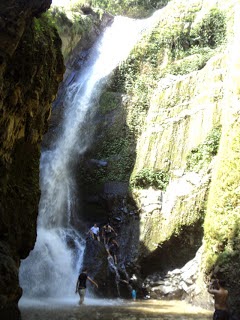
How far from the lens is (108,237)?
16844 millimetres

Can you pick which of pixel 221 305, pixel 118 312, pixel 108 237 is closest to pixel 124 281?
pixel 108 237

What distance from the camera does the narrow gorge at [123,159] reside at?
31.3 feet

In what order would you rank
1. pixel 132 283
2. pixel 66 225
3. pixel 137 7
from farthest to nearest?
1. pixel 137 7
2. pixel 66 225
3. pixel 132 283

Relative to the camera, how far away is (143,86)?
23047 mm

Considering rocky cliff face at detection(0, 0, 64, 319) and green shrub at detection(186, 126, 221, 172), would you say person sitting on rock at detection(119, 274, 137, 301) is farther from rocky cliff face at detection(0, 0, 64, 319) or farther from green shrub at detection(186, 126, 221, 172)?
rocky cliff face at detection(0, 0, 64, 319)

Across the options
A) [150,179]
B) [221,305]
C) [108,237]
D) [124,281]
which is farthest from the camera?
Answer: [150,179]

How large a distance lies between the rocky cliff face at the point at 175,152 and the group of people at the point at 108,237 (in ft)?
1.23

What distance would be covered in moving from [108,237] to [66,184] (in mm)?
4276

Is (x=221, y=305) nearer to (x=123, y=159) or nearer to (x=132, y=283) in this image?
(x=132, y=283)

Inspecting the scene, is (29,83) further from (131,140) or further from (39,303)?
(131,140)

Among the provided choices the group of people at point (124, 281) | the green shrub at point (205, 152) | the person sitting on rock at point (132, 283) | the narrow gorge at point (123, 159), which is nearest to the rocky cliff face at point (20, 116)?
the narrow gorge at point (123, 159)

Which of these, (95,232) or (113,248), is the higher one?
(95,232)

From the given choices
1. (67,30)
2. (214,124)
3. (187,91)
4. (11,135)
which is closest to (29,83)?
(11,135)

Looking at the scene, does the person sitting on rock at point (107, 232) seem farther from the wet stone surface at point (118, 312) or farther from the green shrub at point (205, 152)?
the green shrub at point (205, 152)
